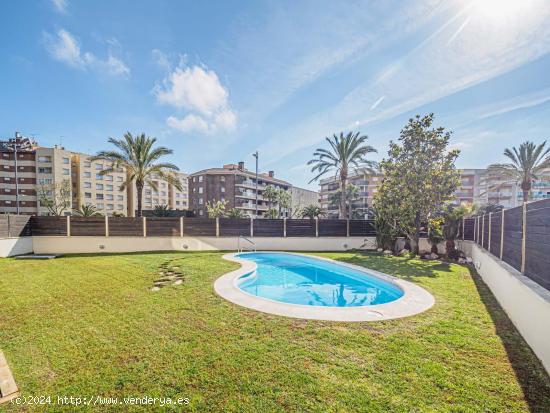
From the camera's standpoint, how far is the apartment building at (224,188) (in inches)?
2072

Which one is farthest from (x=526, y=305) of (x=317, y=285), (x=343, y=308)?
(x=317, y=285)

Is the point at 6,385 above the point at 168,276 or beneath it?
above

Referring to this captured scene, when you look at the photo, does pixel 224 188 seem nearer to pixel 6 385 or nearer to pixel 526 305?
pixel 6 385

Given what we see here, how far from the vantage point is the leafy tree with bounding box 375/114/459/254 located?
46.8ft

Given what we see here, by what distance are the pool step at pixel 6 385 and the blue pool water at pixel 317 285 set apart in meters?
5.91

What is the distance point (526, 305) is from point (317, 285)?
655 centimetres

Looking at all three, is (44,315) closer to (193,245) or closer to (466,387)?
(466,387)

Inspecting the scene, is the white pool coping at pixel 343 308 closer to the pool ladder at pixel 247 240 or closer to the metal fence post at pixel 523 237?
the metal fence post at pixel 523 237

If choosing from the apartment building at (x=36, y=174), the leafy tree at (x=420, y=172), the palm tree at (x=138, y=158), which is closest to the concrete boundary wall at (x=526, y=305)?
the leafy tree at (x=420, y=172)

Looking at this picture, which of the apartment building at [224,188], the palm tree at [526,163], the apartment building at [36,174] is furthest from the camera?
the apartment building at [224,188]

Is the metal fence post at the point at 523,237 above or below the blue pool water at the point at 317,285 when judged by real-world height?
above

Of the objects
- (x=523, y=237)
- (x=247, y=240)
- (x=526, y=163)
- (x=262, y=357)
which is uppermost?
(x=526, y=163)

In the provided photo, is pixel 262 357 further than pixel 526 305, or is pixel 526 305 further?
pixel 526 305

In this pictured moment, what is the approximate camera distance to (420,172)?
14375 mm
